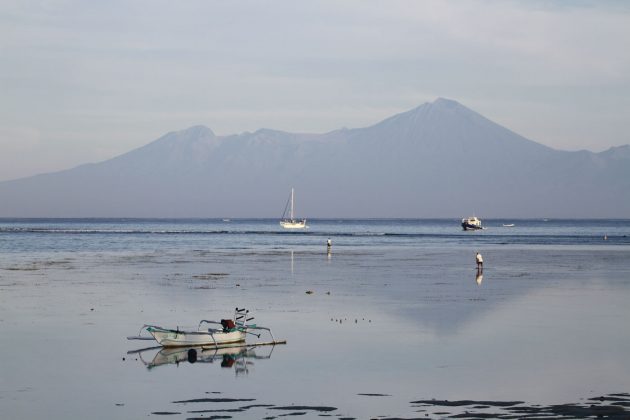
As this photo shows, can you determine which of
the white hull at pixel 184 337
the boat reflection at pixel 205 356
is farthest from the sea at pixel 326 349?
the white hull at pixel 184 337

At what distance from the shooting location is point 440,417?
21.5m

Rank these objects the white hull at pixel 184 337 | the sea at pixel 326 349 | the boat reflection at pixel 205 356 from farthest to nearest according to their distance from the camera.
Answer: the white hull at pixel 184 337 → the boat reflection at pixel 205 356 → the sea at pixel 326 349

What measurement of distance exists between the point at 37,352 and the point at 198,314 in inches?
436

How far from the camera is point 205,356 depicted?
101ft

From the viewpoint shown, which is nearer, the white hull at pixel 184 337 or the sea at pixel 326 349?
the sea at pixel 326 349

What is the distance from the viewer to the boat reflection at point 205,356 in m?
29.2

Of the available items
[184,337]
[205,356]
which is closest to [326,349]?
[205,356]

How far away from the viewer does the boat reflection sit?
95.8ft

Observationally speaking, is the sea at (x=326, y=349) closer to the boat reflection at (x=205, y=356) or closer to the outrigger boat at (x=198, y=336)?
the boat reflection at (x=205, y=356)

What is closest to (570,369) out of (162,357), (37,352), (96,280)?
(162,357)

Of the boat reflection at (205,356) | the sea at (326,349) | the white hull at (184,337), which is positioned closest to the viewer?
the sea at (326,349)

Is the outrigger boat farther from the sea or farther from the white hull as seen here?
the sea

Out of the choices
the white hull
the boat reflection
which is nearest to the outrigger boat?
the white hull

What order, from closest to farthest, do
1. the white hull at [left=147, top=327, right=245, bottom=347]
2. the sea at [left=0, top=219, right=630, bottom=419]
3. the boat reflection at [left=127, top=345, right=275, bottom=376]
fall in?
the sea at [left=0, top=219, right=630, bottom=419] < the boat reflection at [left=127, top=345, right=275, bottom=376] < the white hull at [left=147, top=327, right=245, bottom=347]
